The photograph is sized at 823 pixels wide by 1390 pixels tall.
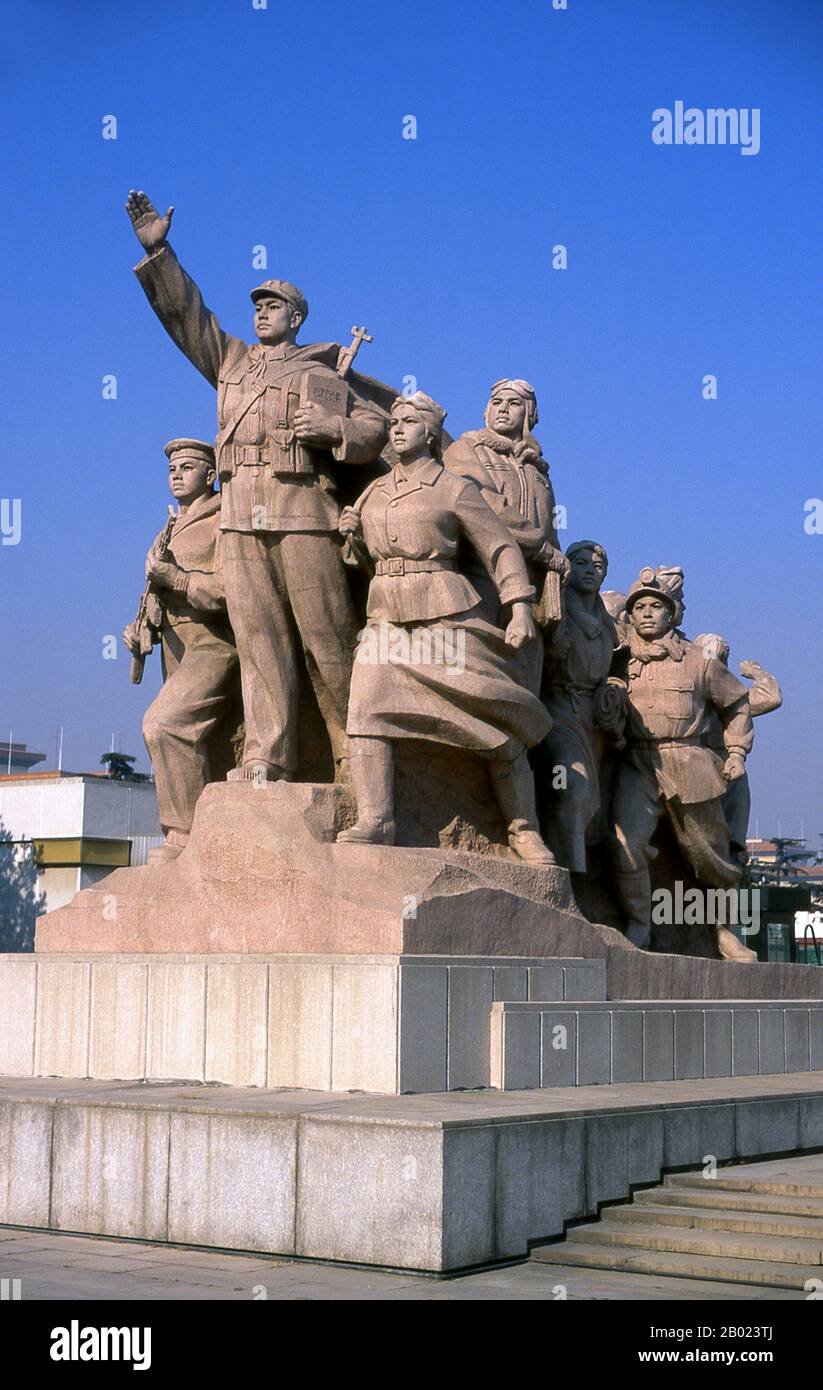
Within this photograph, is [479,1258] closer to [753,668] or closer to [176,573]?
[176,573]

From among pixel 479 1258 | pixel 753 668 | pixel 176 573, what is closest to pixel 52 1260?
pixel 479 1258

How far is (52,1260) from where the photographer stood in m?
6.80

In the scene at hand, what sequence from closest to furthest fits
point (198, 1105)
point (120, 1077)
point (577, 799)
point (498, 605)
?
point (198, 1105) < point (120, 1077) < point (498, 605) < point (577, 799)

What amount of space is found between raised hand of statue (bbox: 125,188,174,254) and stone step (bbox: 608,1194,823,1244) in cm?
628

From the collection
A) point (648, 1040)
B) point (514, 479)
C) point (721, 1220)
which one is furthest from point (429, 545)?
point (721, 1220)

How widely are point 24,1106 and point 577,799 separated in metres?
4.28

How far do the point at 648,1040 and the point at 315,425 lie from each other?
160 inches

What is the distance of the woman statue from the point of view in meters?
9.27

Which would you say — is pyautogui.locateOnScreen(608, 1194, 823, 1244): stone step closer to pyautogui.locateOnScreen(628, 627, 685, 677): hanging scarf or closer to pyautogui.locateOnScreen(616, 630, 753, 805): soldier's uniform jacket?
pyautogui.locateOnScreen(616, 630, 753, 805): soldier's uniform jacket

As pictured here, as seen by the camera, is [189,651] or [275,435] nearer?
[275,435]

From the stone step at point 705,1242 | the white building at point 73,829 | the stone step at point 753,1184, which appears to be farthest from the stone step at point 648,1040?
the white building at point 73,829

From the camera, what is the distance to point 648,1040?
373 inches

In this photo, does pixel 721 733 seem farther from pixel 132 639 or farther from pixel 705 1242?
pixel 705 1242
